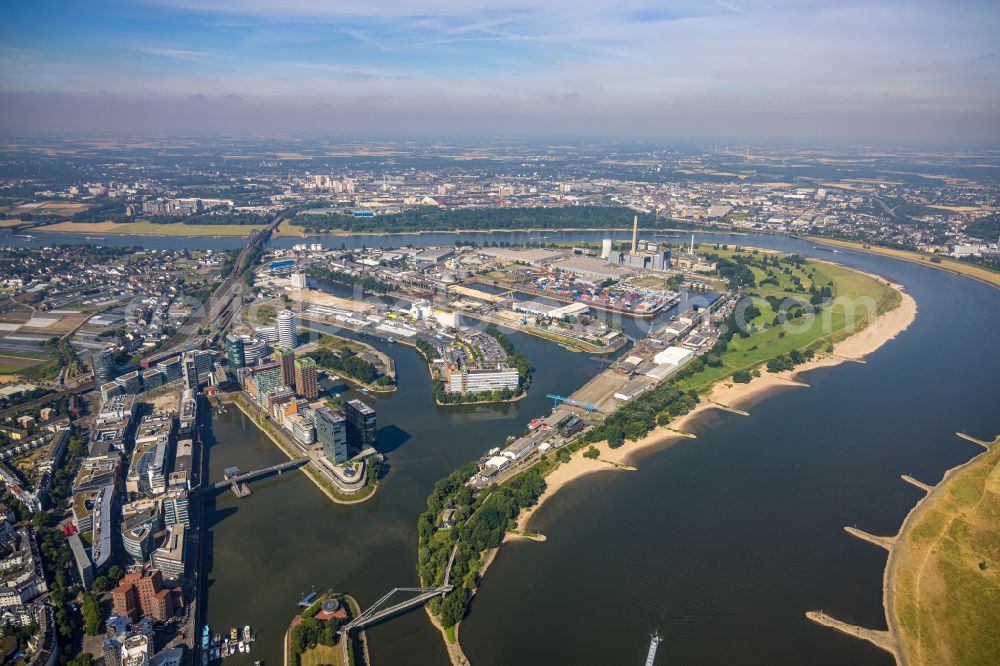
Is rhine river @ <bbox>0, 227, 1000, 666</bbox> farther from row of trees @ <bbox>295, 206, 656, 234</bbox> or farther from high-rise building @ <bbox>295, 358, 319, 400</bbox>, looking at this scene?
row of trees @ <bbox>295, 206, 656, 234</bbox>

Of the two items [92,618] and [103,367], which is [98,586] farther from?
[103,367]

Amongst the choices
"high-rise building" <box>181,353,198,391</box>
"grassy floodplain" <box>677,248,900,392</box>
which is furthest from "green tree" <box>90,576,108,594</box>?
"grassy floodplain" <box>677,248,900,392</box>

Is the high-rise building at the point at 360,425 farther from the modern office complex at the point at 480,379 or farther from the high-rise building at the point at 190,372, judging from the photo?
the high-rise building at the point at 190,372

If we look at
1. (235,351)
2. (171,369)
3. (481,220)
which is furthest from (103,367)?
(481,220)

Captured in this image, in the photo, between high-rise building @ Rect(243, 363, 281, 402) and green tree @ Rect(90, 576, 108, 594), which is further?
high-rise building @ Rect(243, 363, 281, 402)

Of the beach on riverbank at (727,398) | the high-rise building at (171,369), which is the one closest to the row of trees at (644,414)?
the beach on riverbank at (727,398)

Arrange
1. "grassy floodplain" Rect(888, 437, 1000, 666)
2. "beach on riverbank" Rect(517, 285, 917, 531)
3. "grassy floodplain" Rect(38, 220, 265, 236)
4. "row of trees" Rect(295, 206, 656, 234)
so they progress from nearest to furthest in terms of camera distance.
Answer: "grassy floodplain" Rect(888, 437, 1000, 666) → "beach on riverbank" Rect(517, 285, 917, 531) → "grassy floodplain" Rect(38, 220, 265, 236) → "row of trees" Rect(295, 206, 656, 234)
